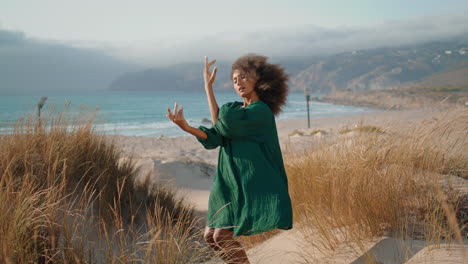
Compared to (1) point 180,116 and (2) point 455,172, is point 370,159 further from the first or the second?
(1) point 180,116

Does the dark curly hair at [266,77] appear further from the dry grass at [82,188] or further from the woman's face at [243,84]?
the dry grass at [82,188]

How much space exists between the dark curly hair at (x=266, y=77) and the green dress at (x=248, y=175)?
0.16 m

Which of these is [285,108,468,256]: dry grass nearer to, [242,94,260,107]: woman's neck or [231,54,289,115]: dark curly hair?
[231,54,289,115]: dark curly hair

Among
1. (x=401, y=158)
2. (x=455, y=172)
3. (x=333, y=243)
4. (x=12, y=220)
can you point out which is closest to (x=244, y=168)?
(x=333, y=243)

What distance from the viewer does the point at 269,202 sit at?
8.37 feet

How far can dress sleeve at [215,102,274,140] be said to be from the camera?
2.60m

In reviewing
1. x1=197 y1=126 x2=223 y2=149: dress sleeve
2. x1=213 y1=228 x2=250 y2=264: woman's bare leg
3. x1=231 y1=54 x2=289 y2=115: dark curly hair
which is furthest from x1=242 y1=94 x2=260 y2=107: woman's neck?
x1=213 y1=228 x2=250 y2=264: woman's bare leg

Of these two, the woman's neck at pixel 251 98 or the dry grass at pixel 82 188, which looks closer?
the dry grass at pixel 82 188

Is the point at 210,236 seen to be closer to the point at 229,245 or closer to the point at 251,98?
the point at 229,245

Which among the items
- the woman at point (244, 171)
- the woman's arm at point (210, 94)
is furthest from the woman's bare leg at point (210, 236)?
the woman's arm at point (210, 94)

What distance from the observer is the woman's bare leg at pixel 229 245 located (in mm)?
2592

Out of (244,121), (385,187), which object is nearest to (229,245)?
(244,121)

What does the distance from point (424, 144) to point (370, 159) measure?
2.42 feet

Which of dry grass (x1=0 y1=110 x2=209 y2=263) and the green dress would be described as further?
dry grass (x1=0 y1=110 x2=209 y2=263)
